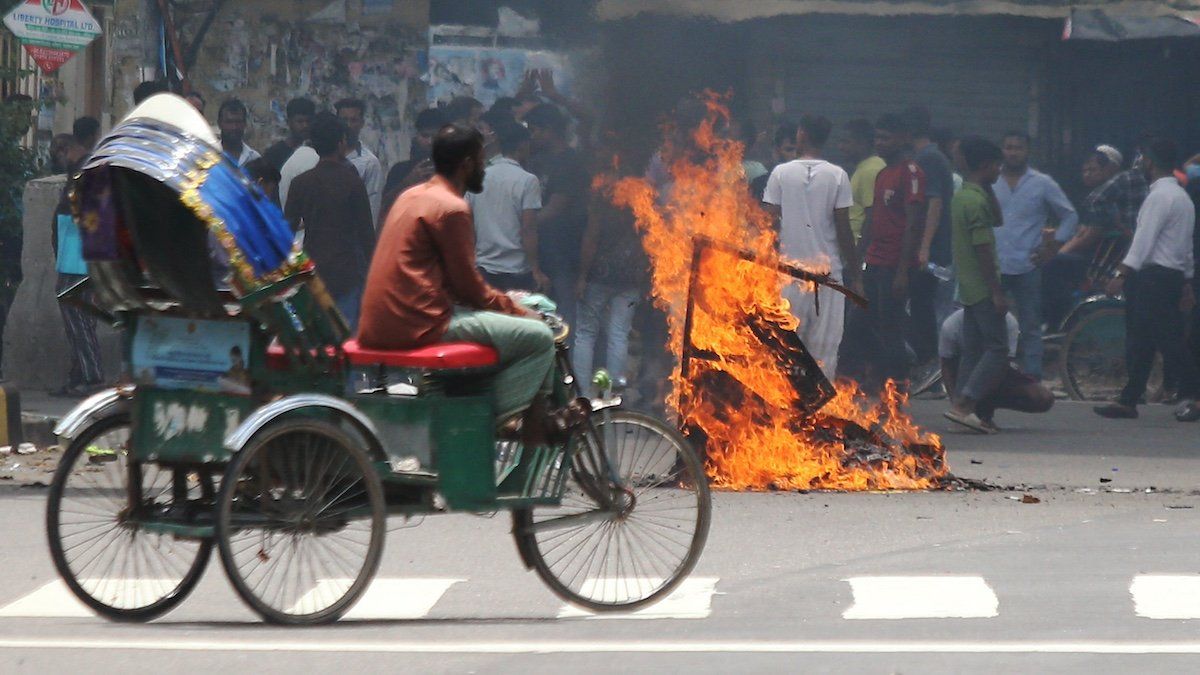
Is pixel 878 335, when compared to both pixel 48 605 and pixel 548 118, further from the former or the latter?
pixel 48 605

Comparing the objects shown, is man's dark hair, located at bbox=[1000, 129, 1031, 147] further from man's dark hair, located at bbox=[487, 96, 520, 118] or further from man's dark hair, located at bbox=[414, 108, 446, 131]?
man's dark hair, located at bbox=[414, 108, 446, 131]

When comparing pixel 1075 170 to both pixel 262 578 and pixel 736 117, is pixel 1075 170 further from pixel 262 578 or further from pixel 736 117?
pixel 262 578

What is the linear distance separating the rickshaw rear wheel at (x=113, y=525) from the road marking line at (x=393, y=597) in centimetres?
52

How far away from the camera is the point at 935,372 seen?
1789 centimetres

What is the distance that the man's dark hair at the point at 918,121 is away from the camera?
58.1ft

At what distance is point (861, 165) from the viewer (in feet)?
58.0

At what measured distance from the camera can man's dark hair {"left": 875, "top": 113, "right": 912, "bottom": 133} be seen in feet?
57.4

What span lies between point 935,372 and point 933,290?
0.70 m

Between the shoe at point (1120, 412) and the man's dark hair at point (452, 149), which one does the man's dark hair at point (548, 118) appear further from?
the man's dark hair at point (452, 149)

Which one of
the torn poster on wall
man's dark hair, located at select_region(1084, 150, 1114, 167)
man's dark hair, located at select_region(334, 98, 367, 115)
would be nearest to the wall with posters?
the torn poster on wall

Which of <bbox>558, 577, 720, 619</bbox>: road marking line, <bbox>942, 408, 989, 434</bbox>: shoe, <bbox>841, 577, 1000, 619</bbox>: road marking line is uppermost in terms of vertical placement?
<bbox>841, 577, 1000, 619</bbox>: road marking line

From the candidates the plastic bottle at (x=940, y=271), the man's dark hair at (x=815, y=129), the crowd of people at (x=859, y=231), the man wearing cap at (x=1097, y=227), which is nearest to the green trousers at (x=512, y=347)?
the crowd of people at (x=859, y=231)

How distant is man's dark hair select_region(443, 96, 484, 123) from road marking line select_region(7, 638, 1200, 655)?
11.0 meters

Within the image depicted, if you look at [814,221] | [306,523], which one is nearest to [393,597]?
[306,523]
